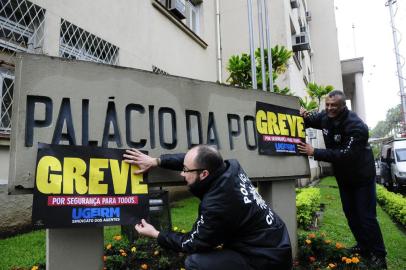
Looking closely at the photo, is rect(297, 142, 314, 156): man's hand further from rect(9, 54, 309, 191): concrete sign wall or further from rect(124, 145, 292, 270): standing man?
rect(124, 145, 292, 270): standing man

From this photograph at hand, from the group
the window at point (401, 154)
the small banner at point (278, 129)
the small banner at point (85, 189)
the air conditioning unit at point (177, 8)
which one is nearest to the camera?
the small banner at point (85, 189)

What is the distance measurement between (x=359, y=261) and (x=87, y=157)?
2.89 metres

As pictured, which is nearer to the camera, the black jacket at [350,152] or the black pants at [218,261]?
the black pants at [218,261]

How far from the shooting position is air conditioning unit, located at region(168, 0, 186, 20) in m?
9.24

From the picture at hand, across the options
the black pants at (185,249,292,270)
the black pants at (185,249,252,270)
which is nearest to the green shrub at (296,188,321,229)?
the black pants at (185,249,292,270)

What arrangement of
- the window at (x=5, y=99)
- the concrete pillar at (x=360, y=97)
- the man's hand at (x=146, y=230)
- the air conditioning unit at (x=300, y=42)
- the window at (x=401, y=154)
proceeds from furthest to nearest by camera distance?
1. the concrete pillar at (x=360, y=97)
2. the air conditioning unit at (x=300, y=42)
3. the window at (x=401, y=154)
4. the window at (x=5, y=99)
5. the man's hand at (x=146, y=230)

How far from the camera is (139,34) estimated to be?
7.89m

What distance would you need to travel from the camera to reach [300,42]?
13.7 meters

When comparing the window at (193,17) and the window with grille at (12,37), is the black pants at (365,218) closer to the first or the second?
the window with grille at (12,37)

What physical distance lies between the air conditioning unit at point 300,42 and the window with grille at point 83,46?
8.57m

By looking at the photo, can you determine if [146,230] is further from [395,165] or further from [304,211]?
[395,165]

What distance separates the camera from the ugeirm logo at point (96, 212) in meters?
2.59

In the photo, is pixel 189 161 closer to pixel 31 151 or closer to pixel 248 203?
pixel 248 203

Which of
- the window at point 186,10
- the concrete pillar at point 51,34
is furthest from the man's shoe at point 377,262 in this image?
the window at point 186,10
